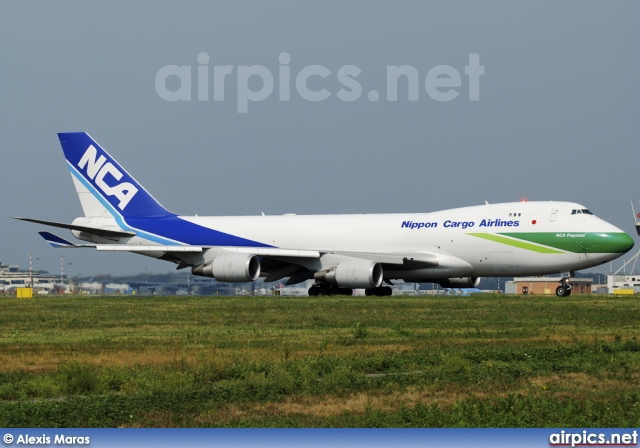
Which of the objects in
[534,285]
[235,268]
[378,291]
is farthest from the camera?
[534,285]

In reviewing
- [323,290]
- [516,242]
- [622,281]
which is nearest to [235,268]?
[323,290]

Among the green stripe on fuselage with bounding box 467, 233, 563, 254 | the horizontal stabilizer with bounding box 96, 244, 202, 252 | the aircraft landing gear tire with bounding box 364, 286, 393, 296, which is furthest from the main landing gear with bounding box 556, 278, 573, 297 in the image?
the horizontal stabilizer with bounding box 96, 244, 202, 252

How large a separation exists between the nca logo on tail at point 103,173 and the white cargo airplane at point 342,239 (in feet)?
0.18

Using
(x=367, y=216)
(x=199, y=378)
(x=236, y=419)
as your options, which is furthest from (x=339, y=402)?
(x=367, y=216)

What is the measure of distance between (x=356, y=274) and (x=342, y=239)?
4.27m

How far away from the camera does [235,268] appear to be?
47.2 metres

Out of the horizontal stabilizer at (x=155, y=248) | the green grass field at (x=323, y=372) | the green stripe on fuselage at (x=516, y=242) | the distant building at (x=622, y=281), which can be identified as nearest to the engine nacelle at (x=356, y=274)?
the green stripe on fuselage at (x=516, y=242)

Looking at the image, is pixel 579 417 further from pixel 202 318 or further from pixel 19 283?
pixel 19 283

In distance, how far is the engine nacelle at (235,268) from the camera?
47.1 m

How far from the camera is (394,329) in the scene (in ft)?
82.3

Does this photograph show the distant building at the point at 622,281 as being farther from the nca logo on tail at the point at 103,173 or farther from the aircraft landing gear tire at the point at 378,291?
the nca logo on tail at the point at 103,173

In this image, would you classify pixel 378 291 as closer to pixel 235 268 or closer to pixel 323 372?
pixel 235 268

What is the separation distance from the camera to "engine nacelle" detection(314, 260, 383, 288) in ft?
150

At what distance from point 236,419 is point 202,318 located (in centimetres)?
1900
